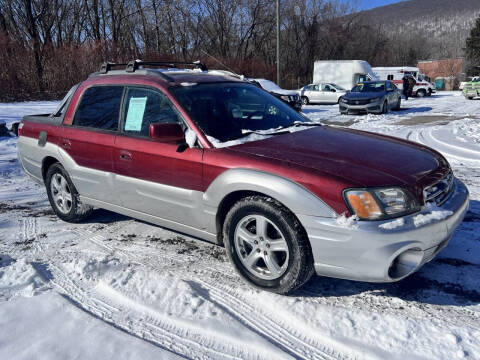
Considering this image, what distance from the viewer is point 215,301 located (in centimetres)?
303

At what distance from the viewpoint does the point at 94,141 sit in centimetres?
413

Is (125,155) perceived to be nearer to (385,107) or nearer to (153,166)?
(153,166)

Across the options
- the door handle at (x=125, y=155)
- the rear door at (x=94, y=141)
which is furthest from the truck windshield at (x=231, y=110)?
the rear door at (x=94, y=141)

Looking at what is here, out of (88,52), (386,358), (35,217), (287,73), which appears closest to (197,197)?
(386,358)

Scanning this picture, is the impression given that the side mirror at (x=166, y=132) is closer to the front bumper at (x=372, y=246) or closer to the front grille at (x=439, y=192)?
the front bumper at (x=372, y=246)

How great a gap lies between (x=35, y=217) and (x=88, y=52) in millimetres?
20554

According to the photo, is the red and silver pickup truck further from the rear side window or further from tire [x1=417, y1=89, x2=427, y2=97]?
tire [x1=417, y1=89, x2=427, y2=97]

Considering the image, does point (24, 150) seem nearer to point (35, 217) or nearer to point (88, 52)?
point (35, 217)

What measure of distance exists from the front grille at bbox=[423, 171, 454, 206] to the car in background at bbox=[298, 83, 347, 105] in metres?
22.1

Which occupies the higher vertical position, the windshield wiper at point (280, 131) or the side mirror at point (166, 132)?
the side mirror at point (166, 132)

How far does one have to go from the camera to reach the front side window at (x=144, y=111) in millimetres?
3643

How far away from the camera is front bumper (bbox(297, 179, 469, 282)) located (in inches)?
103

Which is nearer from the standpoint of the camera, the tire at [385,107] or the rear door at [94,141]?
the rear door at [94,141]

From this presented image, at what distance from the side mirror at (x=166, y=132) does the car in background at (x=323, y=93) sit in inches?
881
